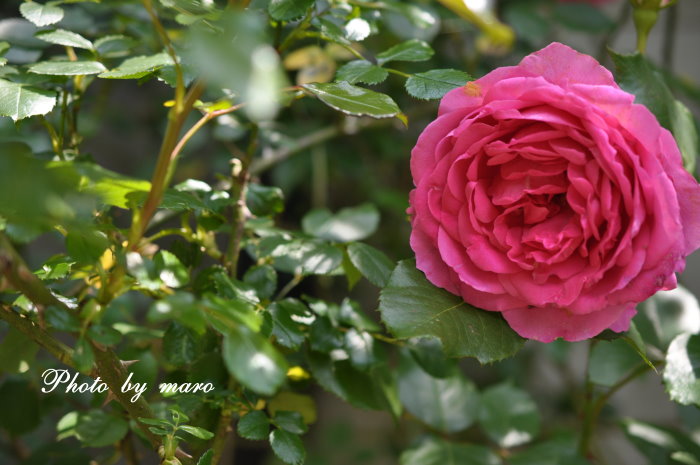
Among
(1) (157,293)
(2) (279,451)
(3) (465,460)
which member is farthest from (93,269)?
(3) (465,460)

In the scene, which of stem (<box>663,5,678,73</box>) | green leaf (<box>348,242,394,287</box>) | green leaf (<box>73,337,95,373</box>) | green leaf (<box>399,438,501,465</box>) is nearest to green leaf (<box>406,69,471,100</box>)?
green leaf (<box>348,242,394,287</box>)

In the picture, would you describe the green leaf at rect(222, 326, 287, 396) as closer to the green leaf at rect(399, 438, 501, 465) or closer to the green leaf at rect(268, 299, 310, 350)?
the green leaf at rect(268, 299, 310, 350)

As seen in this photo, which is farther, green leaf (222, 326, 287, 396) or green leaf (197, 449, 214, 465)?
green leaf (197, 449, 214, 465)

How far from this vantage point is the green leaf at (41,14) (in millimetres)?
438

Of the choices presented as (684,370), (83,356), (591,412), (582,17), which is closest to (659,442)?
(591,412)

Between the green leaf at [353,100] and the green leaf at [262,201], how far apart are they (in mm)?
127

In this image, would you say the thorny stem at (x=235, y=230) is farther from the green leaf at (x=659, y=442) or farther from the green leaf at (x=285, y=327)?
the green leaf at (x=659, y=442)

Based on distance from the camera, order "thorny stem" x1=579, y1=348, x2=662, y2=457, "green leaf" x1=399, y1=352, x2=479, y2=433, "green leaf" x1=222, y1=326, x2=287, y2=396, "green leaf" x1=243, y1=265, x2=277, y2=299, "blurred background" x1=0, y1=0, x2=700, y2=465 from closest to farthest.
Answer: "green leaf" x1=222, y1=326, x2=287, y2=396
"green leaf" x1=243, y1=265, x2=277, y2=299
"thorny stem" x1=579, y1=348, x2=662, y2=457
"green leaf" x1=399, y1=352, x2=479, y2=433
"blurred background" x1=0, y1=0, x2=700, y2=465

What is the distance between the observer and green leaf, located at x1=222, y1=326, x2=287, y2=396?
24cm

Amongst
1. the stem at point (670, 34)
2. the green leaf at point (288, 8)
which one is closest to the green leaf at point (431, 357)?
the green leaf at point (288, 8)

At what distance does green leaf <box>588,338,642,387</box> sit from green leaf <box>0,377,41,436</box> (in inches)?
18.4

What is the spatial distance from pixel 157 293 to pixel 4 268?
5.4 inches

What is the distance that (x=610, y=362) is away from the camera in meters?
0.57

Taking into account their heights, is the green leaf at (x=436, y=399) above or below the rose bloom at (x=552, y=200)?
below
